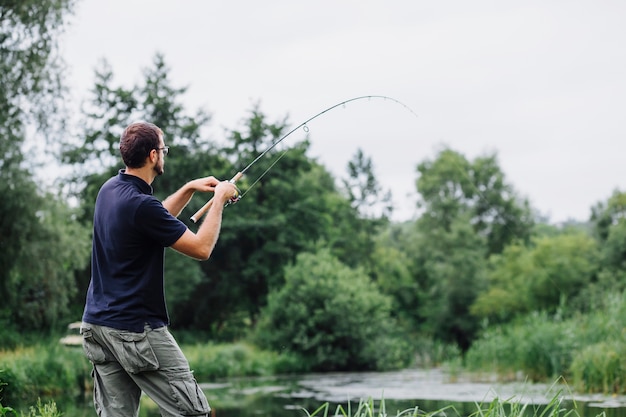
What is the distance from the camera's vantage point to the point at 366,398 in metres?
14.2

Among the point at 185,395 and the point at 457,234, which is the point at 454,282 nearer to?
the point at 457,234

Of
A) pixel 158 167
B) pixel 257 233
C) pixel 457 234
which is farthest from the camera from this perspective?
pixel 457 234

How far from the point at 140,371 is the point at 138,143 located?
1.05 meters

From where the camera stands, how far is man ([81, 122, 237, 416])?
400 centimetres

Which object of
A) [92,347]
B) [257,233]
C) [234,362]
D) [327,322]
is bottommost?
[234,362]

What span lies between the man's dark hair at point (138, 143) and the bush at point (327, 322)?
26.4m

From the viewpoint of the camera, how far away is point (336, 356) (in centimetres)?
3141

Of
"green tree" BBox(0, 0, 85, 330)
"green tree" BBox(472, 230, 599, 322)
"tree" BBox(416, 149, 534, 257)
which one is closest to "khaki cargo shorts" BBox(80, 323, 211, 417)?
"green tree" BBox(0, 0, 85, 330)

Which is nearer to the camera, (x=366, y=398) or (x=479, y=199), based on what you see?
(x=366, y=398)

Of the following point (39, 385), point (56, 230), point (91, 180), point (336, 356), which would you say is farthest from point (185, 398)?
point (91, 180)

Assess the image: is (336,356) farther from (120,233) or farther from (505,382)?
(120,233)

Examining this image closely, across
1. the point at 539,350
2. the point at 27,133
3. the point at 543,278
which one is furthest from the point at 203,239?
the point at 543,278

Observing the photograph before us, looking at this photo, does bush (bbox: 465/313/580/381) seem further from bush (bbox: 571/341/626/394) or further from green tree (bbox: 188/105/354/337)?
green tree (bbox: 188/105/354/337)

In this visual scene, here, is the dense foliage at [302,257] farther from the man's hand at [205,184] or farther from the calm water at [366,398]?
the man's hand at [205,184]
